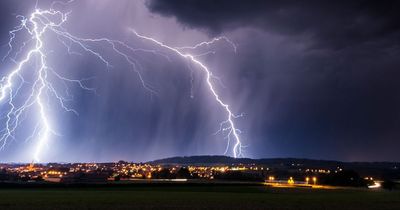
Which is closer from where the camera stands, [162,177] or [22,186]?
[22,186]

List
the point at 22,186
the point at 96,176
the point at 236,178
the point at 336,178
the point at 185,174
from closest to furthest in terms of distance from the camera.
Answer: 1. the point at 22,186
2. the point at 336,178
3. the point at 96,176
4. the point at 236,178
5. the point at 185,174

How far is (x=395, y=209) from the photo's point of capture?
2783 centimetres

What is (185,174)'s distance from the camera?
101m

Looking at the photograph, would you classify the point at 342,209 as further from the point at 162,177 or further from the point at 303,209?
the point at 162,177

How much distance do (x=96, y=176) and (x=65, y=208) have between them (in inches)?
2406

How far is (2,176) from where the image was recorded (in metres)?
84.3

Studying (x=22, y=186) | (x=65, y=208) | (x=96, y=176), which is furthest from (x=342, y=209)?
(x=96, y=176)

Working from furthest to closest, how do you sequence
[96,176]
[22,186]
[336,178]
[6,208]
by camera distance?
1. [96,176]
2. [336,178]
3. [22,186]
4. [6,208]

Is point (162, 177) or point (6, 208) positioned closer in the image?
point (6, 208)

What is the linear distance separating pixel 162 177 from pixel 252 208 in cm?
7299

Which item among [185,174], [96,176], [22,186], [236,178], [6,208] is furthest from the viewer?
[185,174]

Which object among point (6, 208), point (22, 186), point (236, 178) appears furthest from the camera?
point (236, 178)

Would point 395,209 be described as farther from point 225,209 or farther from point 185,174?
point 185,174

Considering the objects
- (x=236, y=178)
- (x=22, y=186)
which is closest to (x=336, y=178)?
(x=236, y=178)
